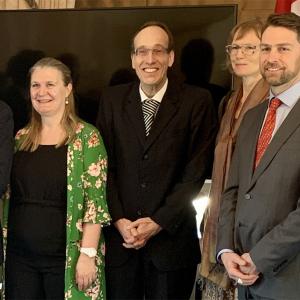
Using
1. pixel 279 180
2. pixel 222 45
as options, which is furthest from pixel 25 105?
pixel 279 180

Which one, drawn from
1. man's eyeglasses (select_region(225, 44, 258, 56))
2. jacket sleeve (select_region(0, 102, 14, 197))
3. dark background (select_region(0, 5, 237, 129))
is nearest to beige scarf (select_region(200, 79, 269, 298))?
man's eyeglasses (select_region(225, 44, 258, 56))

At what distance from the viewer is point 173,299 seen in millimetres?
2373

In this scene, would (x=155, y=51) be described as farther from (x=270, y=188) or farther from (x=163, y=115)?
(x=270, y=188)

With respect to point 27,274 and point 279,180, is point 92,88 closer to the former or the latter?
point 27,274

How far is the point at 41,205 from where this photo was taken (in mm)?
2270

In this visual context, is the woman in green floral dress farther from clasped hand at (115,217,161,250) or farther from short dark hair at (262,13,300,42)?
short dark hair at (262,13,300,42)

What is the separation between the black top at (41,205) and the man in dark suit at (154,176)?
0.78 ft

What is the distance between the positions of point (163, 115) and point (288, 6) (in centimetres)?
94

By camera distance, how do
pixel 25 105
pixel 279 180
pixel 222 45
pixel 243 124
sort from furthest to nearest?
pixel 25 105 < pixel 222 45 < pixel 243 124 < pixel 279 180

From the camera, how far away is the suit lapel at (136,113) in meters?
2.40

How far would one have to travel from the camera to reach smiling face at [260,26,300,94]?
1.96 meters

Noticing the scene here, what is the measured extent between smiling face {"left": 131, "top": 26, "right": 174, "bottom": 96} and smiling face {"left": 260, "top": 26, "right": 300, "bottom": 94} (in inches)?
22.9

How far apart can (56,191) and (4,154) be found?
0.26 m

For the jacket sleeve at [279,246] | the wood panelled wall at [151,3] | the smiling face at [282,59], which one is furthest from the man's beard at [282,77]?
the wood panelled wall at [151,3]
